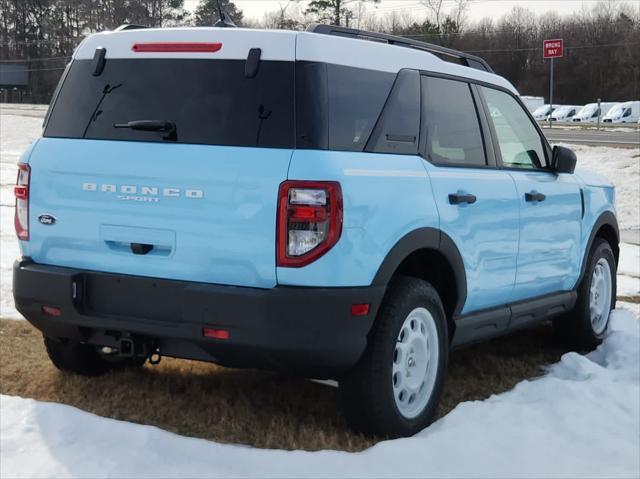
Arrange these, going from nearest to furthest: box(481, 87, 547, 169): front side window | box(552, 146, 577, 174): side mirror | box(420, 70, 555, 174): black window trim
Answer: box(420, 70, 555, 174): black window trim → box(481, 87, 547, 169): front side window → box(552, 146, 577, 174): side mirror

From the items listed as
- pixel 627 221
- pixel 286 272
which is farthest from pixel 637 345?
pixel 627 221

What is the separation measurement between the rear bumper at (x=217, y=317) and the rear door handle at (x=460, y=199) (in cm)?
83

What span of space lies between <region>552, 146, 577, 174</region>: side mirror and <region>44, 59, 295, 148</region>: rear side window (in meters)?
2.52

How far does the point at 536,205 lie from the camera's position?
18.1ft

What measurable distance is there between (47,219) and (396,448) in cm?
200

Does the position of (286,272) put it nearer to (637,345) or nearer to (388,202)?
(388,202)

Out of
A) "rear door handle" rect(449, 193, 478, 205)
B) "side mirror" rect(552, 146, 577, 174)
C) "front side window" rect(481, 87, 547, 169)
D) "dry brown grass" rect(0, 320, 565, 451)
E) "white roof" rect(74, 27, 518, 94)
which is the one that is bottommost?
"dry brown grass" rect(0, 320, 565, 451)

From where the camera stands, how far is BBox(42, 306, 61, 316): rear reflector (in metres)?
4.31

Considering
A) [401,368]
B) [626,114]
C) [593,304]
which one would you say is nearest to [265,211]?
[401,368]

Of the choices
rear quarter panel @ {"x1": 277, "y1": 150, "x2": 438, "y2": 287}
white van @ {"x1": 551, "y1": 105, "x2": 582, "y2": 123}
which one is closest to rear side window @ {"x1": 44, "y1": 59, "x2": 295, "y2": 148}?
rear quarter panel @ {"x1": 277, "y1": 150, "x2": 438, "y2": 287}

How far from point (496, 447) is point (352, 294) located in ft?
3.54

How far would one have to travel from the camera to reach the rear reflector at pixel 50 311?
431cm

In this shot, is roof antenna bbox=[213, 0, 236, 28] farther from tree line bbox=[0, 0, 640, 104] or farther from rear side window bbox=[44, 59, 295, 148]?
tree line bbox=[0, 0, 640, 104]

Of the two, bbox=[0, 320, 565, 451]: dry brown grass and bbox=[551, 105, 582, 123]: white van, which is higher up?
bbox=[551, 105, 582, 123]: white van
